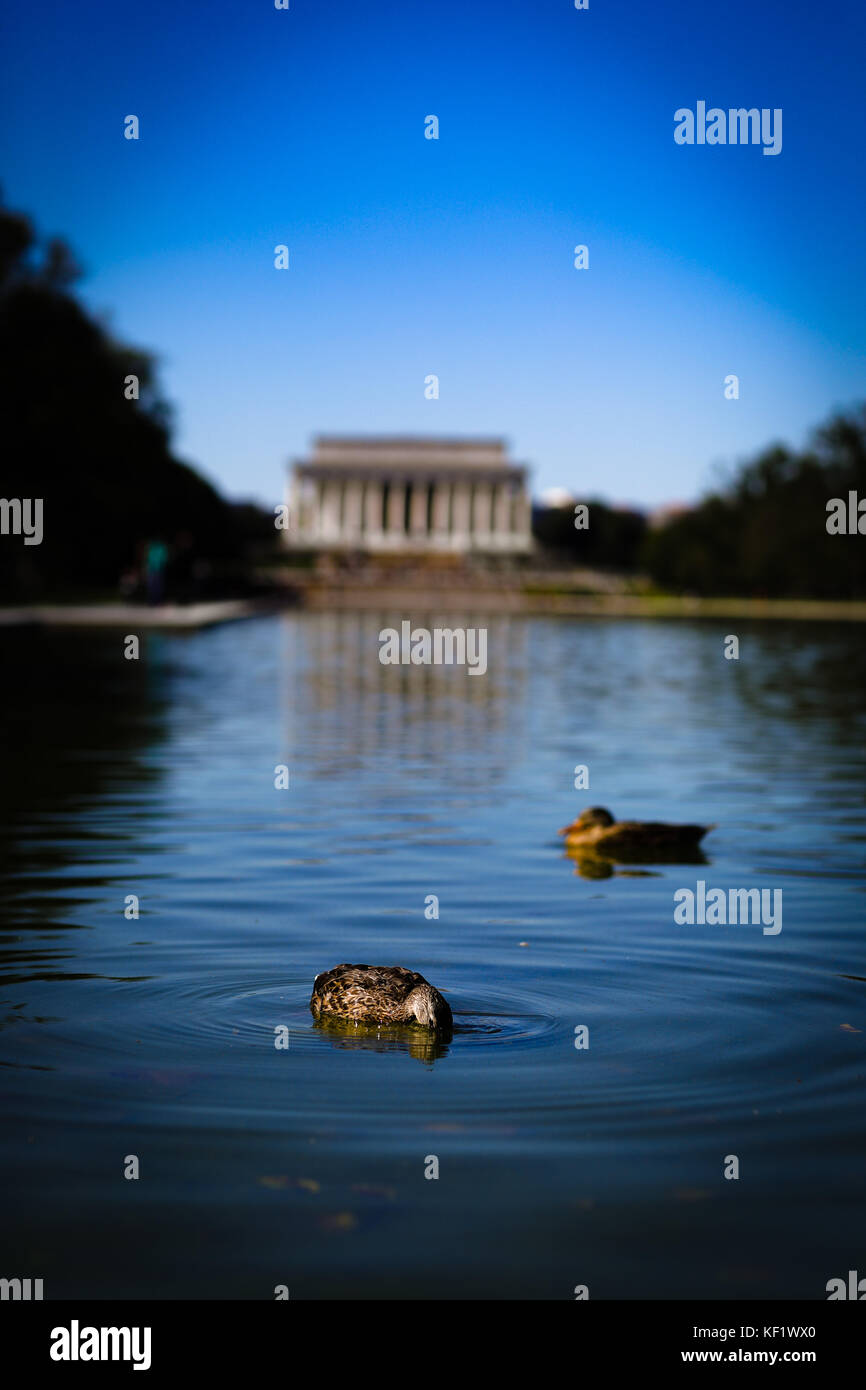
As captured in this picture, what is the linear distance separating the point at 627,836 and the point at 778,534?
3325 inches

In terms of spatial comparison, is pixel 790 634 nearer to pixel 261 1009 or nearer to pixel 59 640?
pixel 59 640

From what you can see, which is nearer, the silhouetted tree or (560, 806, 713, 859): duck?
(560, 806, 713, 859): duck

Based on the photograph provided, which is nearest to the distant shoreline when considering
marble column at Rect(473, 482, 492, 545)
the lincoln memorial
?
the lincoln memorial

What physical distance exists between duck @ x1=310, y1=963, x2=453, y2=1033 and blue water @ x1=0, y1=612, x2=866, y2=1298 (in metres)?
0.11

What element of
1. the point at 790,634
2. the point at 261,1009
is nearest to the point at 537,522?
the point at 790,634

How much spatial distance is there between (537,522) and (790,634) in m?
141

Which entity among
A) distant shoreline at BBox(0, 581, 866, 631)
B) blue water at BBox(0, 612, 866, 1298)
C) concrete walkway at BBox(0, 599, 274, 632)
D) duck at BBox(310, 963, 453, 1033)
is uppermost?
distant shoreline at BBox(0, 581, 866, 631)

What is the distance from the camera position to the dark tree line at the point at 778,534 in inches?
3696

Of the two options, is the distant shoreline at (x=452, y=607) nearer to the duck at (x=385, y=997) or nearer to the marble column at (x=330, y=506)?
the duck at (x=385, y=997)

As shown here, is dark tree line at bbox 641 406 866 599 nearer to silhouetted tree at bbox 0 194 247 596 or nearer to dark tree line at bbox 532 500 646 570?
silhouetted tree at bbox 0 194 247 596

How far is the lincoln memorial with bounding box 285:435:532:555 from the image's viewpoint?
516ft

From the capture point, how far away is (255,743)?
820 inches

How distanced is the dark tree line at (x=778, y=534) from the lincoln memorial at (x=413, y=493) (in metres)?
39.5

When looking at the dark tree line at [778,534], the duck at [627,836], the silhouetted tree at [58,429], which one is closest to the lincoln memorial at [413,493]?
the dark tree line at [778,534]
